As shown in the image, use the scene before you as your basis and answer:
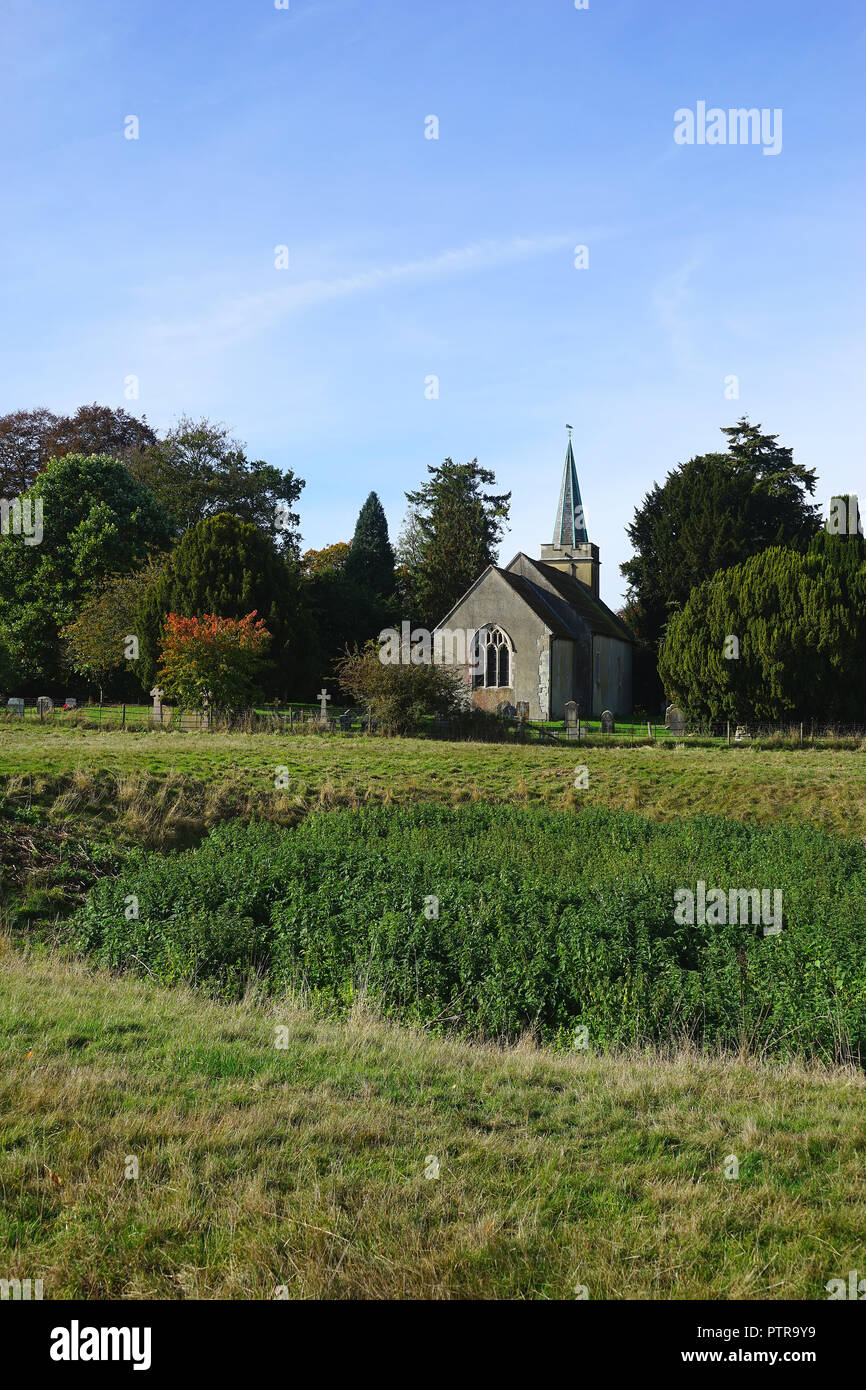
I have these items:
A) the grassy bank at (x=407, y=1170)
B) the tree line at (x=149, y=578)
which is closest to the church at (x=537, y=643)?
the tree line at (x=149, y=578)

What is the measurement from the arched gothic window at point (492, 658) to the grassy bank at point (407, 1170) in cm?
3611

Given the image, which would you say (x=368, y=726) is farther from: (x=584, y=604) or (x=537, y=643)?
(x=584, y=604)

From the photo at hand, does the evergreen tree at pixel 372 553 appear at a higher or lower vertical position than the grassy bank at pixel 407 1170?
higher

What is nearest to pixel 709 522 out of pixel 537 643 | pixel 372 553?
pixel 537 643

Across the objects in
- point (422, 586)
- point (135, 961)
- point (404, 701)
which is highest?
point (422, 586)

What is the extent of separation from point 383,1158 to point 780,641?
33119 mm

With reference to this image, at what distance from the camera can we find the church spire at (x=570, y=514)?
177ft

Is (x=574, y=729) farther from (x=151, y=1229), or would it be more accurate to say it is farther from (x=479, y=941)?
(x=151, y=1229)

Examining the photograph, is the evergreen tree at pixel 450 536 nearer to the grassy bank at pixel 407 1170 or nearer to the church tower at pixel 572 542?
the church tower at pixel 572 542

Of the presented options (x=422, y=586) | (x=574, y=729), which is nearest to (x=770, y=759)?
(x=574, y=729)

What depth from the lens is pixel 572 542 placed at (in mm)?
54094

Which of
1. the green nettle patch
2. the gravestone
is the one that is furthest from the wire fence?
the green nettle patch

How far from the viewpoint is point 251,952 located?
1018 cm

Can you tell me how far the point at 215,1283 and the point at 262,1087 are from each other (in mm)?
1912
